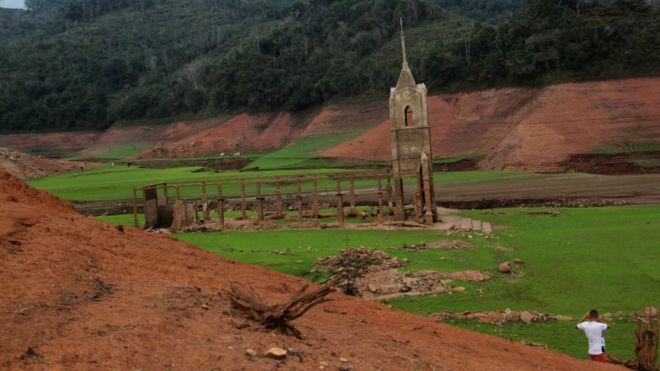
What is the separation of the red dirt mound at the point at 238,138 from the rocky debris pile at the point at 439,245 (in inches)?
2767

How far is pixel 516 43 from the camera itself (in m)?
75.9

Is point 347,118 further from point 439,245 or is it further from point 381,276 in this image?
point 381,276

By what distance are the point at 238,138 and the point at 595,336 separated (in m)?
86.4

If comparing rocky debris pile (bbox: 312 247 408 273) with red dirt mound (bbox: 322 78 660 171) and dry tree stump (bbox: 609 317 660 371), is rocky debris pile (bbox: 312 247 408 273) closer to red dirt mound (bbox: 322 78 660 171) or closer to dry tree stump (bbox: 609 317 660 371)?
dry tree stump (bbox: 609 317 660 371)

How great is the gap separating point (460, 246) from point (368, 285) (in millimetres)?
6345

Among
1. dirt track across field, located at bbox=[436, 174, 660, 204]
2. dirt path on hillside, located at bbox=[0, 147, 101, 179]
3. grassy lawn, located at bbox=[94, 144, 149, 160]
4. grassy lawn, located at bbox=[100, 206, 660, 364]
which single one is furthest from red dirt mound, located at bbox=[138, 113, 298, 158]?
grassy lawn, located at bbox=[100, 206, 660, 364]

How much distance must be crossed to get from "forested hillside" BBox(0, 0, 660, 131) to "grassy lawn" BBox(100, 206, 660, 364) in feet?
144

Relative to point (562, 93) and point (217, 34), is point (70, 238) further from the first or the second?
point (217, 34)

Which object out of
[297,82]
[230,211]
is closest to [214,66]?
[297,82]

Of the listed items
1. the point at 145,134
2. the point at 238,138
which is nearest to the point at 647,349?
the point at 238,138

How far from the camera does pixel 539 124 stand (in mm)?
61094

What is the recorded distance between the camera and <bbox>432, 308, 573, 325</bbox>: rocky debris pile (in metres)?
14.6

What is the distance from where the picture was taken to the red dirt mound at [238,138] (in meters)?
93.4

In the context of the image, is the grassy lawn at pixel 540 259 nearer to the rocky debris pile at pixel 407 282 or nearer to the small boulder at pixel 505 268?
the small boulder at pixel 505 268
